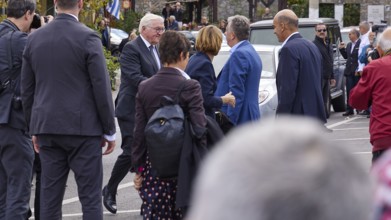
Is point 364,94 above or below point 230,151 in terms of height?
below

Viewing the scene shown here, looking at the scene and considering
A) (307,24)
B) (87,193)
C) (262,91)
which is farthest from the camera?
(307,24)

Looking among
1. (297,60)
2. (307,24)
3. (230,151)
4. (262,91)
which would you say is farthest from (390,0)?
(230,151)

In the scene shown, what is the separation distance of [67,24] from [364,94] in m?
2.41

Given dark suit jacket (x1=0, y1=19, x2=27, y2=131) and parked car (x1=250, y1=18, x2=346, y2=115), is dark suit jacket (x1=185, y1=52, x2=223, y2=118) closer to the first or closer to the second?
dark suit jacket (x1=0, y1=19, x2=27, y2=131)

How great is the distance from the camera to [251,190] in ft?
5.14

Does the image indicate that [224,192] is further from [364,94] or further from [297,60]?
[297,60]

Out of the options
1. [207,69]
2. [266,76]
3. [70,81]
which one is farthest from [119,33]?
[70,81]

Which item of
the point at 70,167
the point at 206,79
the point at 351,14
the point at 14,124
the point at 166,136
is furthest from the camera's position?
the point at 351,14

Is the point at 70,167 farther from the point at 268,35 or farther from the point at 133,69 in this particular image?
the point at 268,35

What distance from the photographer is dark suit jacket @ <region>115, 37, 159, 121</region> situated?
810 centimetres

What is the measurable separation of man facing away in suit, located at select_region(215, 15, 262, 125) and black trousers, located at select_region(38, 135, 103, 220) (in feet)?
6.79

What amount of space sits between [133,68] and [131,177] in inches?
114

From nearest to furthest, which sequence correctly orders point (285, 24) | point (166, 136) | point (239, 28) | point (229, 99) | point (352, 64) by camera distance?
1. point (166, 136)
2. point (229, 99)
3. point (285, 24)
4. point (239, 28)
5. point (352, 64)

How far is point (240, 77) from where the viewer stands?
26.5 feet
